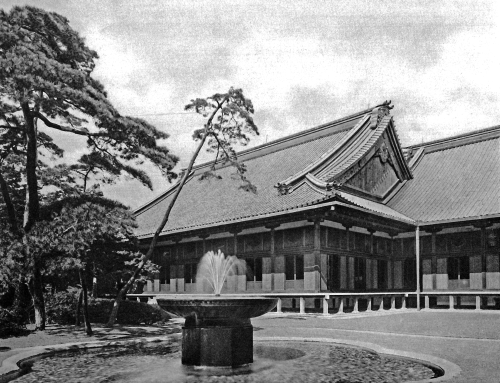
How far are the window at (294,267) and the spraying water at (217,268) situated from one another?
2.79 m

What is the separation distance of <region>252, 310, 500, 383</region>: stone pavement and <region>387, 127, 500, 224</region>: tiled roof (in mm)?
5007

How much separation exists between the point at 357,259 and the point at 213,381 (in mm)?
17136

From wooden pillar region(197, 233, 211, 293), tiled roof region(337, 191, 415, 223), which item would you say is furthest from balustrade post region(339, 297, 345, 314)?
wooden pillar region(197, 233, 211, 293)

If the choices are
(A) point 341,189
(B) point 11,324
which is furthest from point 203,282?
(B) point 11,324

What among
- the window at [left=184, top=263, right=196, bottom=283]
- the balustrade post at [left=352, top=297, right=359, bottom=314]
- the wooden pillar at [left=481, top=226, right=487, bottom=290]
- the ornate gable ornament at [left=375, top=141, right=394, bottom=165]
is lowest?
the balustrade post at [left=352, top=297, right=359, bottom=314]

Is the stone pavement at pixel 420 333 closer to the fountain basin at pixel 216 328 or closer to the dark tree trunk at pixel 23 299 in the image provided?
the fountain basin at pixel 216 328

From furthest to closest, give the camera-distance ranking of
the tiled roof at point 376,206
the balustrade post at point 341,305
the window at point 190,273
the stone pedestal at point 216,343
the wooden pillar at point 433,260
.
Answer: the window at point 190,273 → the wooden pillar at point 433,260 → the tiled roof at point 376,206 → the balustrade post at point 341,305 → the stone pedestal at point 216,343

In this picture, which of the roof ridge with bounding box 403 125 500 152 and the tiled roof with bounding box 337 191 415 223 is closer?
the tiled roof with bounding box 337 191 415 223

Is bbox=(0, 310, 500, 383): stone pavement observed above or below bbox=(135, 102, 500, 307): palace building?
below

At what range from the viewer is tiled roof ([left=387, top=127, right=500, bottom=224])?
2450 cm

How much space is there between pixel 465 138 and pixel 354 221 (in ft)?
39.7

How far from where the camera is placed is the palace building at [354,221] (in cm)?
2270

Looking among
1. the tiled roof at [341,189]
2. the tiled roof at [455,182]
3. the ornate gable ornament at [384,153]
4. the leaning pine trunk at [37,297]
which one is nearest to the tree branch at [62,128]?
the leaning pine trunk at [37,297]

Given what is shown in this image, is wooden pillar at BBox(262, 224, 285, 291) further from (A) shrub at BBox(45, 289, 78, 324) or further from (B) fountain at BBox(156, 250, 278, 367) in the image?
(B) fountain at BBox(156, 250, 278, 367)
